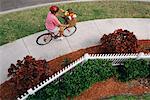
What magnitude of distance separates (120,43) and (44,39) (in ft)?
10.1

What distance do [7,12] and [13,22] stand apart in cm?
80

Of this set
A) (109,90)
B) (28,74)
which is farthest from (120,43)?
(28,74)

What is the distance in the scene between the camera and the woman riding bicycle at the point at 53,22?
12.2 meters

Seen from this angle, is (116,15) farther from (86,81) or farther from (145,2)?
(86,81)

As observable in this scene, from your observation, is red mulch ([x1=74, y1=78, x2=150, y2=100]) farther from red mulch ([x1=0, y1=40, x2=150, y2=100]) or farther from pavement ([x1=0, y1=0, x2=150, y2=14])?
pavement ([x1=0, y1=0, x2=150, y2=14])

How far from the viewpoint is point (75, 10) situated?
593 inches

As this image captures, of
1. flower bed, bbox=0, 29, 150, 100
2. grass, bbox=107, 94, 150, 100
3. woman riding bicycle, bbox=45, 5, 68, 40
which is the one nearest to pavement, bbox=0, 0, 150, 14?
woman riding bicycle, bbox=45, 5, 68, 40

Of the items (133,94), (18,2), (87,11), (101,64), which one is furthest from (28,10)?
(133,94)

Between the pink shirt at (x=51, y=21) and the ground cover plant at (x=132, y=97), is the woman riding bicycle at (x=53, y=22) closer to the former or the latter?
the pink shirt at (x=51, y=21)

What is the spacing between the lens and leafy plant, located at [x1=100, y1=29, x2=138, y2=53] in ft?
40.9

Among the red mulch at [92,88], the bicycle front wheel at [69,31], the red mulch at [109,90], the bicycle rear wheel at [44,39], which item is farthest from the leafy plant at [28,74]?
the bicycle front wheel at [69,31]

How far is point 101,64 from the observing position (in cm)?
1215

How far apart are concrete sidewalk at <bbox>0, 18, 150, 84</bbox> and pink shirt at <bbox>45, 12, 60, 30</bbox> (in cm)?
106

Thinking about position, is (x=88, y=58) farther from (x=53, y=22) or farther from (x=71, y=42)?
(x=53, y=22)
